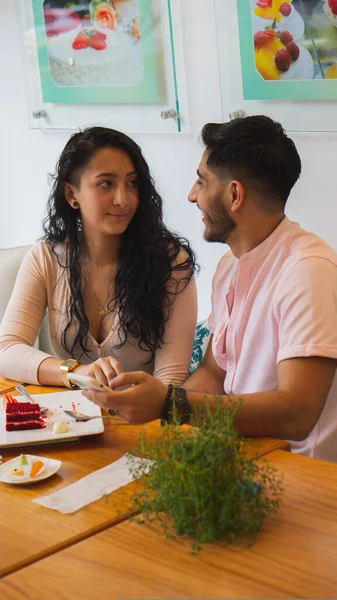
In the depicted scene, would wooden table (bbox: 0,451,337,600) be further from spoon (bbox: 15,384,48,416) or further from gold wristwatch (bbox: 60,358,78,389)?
gold wristwatch (bbox: 60,358,78,389)

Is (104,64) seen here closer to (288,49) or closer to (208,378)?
(288,49)

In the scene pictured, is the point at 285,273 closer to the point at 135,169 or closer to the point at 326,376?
the point at 326,376

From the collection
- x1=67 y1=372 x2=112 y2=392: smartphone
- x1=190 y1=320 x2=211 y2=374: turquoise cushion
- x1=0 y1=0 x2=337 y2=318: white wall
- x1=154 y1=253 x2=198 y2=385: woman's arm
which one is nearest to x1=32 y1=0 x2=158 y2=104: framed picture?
x1=0 y1=0 x2=337 y2=318: white wall

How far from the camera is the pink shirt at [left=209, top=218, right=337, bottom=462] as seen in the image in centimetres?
175

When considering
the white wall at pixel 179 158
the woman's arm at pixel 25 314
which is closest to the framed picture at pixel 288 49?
the white wall at pixel 179 158

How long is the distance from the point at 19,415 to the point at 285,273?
64 cm

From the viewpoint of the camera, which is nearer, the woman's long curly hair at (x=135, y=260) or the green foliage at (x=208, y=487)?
the green foliage at (x=208, y=487)

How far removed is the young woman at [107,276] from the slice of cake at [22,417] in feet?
1.46

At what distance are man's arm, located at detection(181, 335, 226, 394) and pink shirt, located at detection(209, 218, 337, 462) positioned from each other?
0.06 metres

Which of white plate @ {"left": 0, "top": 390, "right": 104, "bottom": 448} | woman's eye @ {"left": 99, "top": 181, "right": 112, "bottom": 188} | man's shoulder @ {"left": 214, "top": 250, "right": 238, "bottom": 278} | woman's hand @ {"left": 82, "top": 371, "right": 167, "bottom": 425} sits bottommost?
white plate @ {"left": 0, "top": 390, "right": 104, "bottom": 448}

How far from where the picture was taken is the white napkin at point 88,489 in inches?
58.1

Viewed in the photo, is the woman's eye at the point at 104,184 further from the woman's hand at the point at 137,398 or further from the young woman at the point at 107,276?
the woman's hand at the point at 137,398

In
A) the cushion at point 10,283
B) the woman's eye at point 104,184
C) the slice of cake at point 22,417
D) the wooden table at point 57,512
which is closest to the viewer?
the wooden table at point 57,512

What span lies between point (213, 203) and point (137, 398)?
0.53 metres
